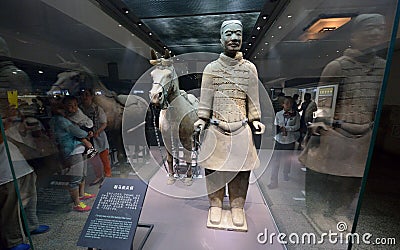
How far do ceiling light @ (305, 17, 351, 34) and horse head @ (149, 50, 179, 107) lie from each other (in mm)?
1015

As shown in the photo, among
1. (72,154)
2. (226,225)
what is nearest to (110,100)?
(72,154)

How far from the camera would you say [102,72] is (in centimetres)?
161

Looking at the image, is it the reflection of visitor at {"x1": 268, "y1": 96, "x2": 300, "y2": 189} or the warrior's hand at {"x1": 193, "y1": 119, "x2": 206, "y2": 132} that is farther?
the reflection of visitor at {"x1": 268, "y1": 96, "x2": 300, "y2": 189}

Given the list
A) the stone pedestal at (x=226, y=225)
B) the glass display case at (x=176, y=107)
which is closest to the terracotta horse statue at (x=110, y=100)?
the glass display case at (x=176, y=107)

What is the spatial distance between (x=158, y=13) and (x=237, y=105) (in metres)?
0.82

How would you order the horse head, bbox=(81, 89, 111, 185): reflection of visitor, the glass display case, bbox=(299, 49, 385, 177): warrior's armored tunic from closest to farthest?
A: bbox=(299, 49, 385, 177): warrior's armored tunic, the glass display case, the horse head, bbox=(81, 89, 111, 185): reflection of visitor

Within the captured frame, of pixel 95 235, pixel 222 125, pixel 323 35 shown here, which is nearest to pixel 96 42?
pixel 222 125

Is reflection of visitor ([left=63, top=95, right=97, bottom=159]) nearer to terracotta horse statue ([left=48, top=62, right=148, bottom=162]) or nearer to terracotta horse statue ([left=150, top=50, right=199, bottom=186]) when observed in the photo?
terracotta horse statue ([left=48, top=62, right=148, bottom=162])

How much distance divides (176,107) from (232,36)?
0.83 metres

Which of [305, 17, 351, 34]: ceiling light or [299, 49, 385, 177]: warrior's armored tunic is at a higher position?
[305, 17, 351, 34]: ceiling light

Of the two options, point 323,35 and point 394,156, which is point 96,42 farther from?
point 394,156

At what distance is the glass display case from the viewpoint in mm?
1082

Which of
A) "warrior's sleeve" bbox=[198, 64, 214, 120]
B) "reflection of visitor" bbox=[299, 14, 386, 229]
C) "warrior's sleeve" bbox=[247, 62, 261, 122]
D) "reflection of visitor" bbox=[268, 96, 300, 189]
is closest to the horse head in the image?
"warrior's sleeve" bbox=[198, 64, 214, 120]

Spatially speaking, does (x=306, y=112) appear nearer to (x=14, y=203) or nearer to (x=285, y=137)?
(x=285, y=137)
